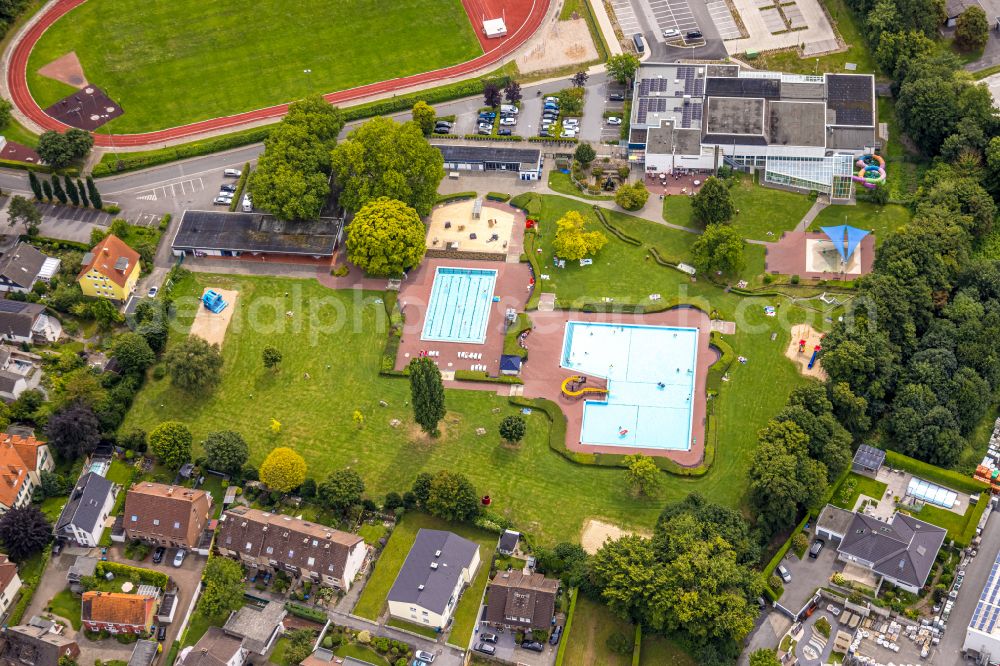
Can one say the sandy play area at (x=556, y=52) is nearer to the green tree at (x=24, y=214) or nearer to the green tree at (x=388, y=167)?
the green tree at (x=388, y=167)

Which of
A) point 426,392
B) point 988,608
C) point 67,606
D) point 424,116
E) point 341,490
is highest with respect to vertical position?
point 424,116

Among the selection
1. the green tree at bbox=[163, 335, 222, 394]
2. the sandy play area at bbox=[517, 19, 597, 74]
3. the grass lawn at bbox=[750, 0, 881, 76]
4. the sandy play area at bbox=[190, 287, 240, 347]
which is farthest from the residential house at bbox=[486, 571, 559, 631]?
the grass lawn at bbox=[750, 0, 881, 76]

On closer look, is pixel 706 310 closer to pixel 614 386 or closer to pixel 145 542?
pixel 614 386

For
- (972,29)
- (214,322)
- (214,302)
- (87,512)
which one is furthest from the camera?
(972,29)

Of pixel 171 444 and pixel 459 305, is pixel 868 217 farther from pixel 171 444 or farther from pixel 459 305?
pixel 171 444

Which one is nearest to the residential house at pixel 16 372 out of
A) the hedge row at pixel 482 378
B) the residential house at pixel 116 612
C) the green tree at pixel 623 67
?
the residential house at pixel 116 612

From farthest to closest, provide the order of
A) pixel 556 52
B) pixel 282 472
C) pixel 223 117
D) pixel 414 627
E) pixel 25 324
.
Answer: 1. pixel 556 52
2. pixel 223 117
3. pixel 25 324
4. pixel 282 472
5. pixel 414 627

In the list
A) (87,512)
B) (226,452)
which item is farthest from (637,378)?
(87,512)
